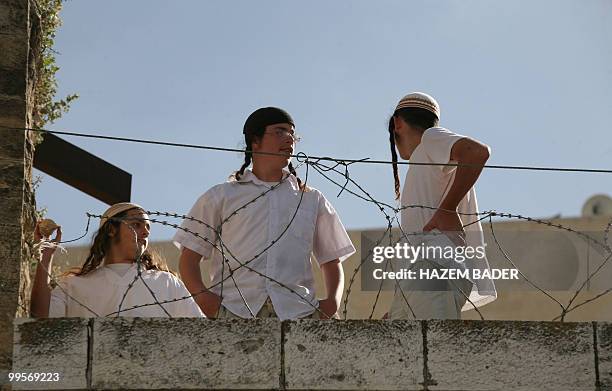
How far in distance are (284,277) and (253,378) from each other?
901mm

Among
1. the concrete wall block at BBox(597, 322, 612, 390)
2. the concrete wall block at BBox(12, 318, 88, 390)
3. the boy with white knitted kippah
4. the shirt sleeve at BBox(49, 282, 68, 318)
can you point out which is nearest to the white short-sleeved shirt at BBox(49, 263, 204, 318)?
the shirt sleeve at BBox(49, 282, 68, 318)

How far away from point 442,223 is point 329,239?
73cm

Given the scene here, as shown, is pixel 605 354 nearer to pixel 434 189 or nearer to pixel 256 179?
pixel 434 189

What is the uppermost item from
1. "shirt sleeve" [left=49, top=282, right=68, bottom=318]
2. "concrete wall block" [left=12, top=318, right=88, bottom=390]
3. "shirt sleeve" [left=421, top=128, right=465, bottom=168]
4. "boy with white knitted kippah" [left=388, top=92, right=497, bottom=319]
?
"shirt sleeve" [left=421, top=128, right=465, bottom=168]

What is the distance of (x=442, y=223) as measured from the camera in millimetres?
4938

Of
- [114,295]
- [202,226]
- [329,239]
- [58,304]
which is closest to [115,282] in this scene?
[114,295]

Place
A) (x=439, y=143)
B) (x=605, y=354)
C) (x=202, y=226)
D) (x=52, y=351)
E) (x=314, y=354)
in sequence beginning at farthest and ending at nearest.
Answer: (x=202, y=226)
(x=439, y=143)
(x=605, y=354)
(x=314, y=354)
(x=52, y=351)

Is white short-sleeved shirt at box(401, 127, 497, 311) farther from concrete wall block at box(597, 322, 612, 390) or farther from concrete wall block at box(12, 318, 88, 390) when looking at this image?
concrete wall block at box(12, 318, 88, 390)

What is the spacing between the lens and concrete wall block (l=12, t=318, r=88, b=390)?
4312 mm

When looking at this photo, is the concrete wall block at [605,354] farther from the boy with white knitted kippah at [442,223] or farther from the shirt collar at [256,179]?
the shirt collar at [256,179]

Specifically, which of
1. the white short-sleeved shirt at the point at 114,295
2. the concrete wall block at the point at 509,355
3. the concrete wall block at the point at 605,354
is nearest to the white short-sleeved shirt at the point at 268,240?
the white short-sleeved shirt at the point at 114,295

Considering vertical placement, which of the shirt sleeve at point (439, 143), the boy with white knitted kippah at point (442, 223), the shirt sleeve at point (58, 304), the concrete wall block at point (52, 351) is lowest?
the concrete wall block at point (52, 351)

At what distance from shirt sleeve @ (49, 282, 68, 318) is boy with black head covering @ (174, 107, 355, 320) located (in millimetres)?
579

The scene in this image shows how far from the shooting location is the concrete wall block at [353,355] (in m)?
4.45
